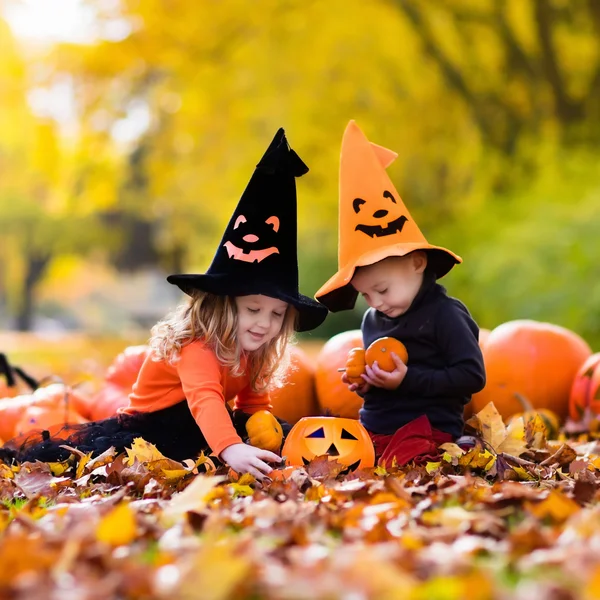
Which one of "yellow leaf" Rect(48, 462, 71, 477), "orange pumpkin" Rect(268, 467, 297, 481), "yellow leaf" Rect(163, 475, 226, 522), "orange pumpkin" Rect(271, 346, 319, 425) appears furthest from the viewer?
"orange pumpkin" Rect(271, 346, 319, 425)

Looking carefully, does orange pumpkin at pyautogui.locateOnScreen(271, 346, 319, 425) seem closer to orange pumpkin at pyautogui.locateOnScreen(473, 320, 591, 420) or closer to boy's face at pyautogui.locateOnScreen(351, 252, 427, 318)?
orange pumpkin at pyautogui.locateOnScreen(473, 320, 591, 420)

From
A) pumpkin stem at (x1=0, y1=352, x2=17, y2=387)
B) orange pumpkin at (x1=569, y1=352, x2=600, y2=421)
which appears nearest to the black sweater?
orange pumpkin at (x1=569, y1=352, x2=600, y2=421)

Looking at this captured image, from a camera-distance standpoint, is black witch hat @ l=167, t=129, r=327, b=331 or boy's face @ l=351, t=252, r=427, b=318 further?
boy's face @ l=351, t=252, r=427, b=318

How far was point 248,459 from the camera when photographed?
324 cm

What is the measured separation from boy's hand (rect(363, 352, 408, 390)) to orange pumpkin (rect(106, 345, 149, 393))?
5.63 feet

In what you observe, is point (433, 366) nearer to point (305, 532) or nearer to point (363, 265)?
point (363, 265)

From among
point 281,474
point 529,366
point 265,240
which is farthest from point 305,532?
point 529,366

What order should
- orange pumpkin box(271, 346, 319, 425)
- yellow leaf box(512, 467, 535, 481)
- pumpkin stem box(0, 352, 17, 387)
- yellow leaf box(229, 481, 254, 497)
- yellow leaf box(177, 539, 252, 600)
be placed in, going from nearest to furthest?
1. yellow leaf box(177, 539, 252, 600)
2. yellow leaf box(229, 481, 254, 497)
3. yellow leaf box(512, 467, 535, 481)
4. orange pumpkin box(271, 346, 319, 425)
5. pumpkin stem box(0, 352, 17, 387)

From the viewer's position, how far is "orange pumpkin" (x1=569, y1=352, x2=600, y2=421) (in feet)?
16.0

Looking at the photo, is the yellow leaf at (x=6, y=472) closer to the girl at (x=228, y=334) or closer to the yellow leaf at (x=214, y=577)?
the girl at (x=228, y=334)

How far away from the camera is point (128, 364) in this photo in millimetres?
4984

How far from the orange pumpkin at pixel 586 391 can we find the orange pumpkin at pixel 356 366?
1.76 m

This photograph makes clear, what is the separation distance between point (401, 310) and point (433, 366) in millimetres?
283

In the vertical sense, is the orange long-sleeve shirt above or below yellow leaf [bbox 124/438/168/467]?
above
